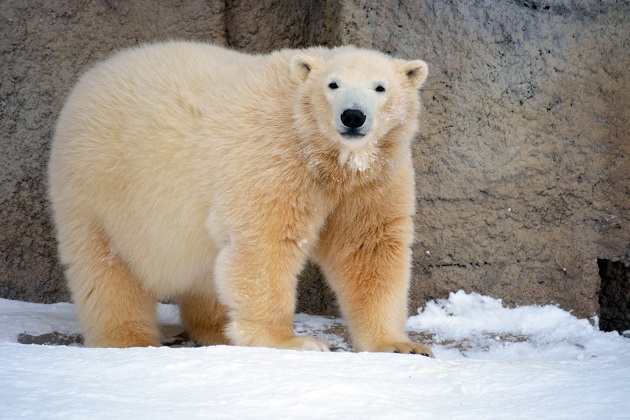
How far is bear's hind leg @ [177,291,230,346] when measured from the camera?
4898 mm

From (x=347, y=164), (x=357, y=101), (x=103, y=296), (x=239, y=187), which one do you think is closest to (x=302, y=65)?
(x=357, y=101)

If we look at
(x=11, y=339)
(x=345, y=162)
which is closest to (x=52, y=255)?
(x=11, y=339)

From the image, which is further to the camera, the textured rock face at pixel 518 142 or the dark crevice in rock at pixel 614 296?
the dark crevice in rock at pixel 614 296

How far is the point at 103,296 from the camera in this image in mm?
4500

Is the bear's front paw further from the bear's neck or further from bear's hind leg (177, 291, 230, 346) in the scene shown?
bear's hind leg (177, 291, 230, 346)

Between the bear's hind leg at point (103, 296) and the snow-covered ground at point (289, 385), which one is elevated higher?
the snow-covered ground at point (289, 385)

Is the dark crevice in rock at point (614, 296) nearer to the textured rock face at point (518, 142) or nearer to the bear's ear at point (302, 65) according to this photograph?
the textured rock face at point (518, 142)

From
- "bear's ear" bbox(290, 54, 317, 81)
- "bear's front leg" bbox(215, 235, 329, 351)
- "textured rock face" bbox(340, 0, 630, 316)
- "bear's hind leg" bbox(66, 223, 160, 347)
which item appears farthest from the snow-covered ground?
"textured rock face" bbox(340, 0, 630, 316)

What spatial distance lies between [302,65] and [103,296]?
1705mm

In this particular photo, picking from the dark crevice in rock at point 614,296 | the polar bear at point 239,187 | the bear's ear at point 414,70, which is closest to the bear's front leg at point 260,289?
the polar bear at point 239,187

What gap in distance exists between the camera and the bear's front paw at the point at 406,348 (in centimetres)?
394

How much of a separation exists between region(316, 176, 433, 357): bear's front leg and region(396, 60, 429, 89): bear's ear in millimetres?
543

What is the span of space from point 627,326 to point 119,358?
3.79 metres

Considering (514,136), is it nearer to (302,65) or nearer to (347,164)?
(347,164)
